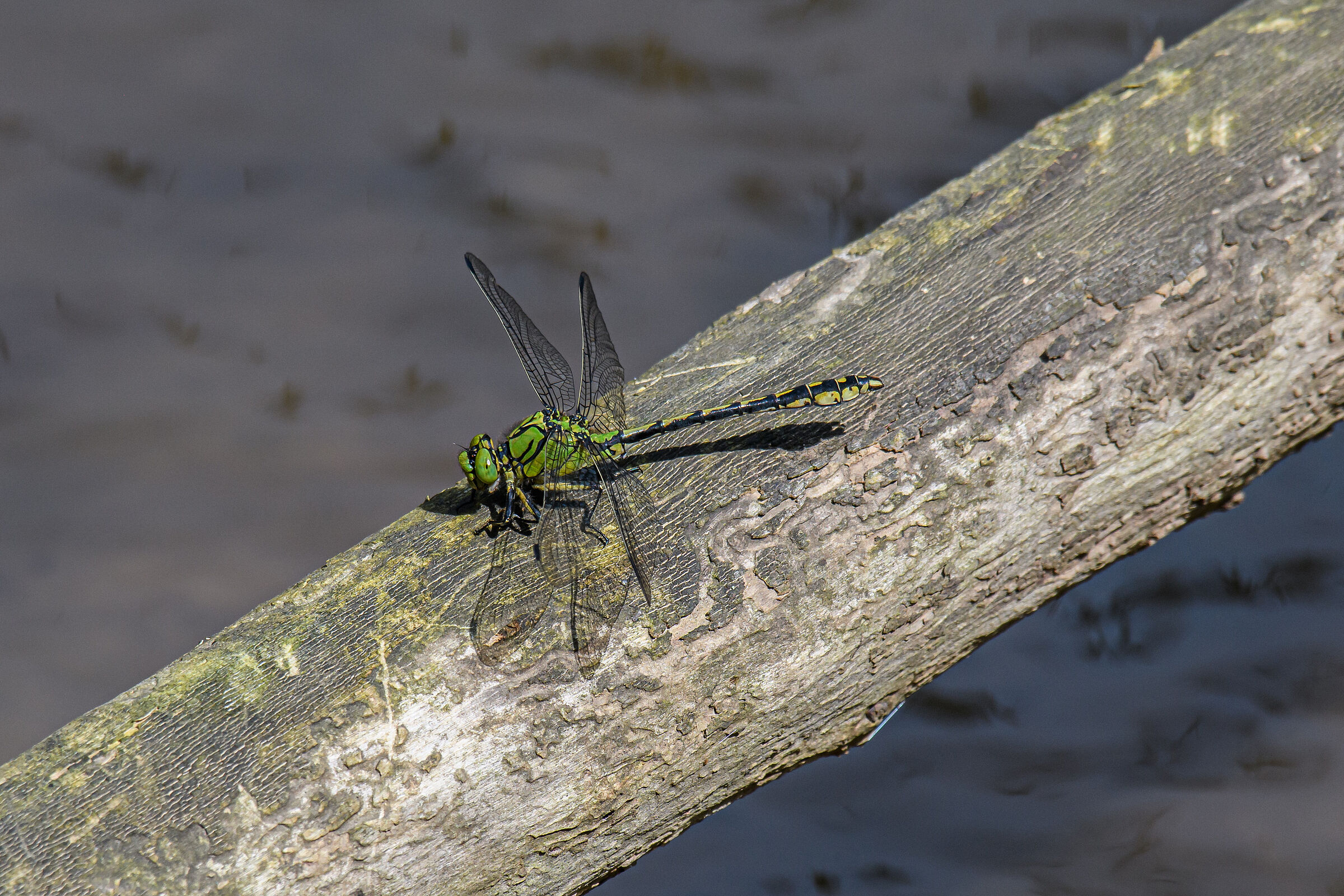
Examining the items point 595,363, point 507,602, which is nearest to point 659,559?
point 507,602

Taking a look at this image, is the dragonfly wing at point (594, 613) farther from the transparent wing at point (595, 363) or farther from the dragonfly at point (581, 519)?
the transparent wing at point (595, 363)

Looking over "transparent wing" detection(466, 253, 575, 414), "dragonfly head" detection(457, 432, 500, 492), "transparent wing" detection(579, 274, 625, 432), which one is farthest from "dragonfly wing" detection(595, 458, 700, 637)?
"transparent wing" detection(466, 253, 575, 414)

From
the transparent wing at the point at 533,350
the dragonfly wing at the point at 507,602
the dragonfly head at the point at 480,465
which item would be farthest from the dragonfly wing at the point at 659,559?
the transparent wing at the point at 533,350

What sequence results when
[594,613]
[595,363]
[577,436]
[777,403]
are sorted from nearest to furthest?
[594,613] < [777,403] < [577,436] < [595,363]

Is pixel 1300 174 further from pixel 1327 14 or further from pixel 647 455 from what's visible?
pixel 647 455

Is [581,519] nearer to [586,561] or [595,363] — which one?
[586,561]

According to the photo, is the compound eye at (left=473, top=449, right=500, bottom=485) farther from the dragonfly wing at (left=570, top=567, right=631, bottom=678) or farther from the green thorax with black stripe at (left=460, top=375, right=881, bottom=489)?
the dragonfly wing at (left=570, top=567, right=631, bottom=678)
